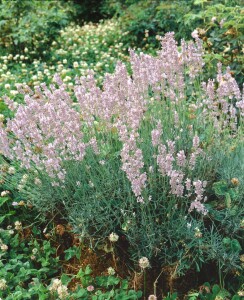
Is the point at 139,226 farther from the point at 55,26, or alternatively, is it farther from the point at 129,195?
the point at 55,26

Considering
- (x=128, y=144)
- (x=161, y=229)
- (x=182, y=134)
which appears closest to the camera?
(x=128, y=144)

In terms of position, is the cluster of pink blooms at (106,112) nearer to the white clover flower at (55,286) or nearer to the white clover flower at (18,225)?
the white clover flower at (18,225)

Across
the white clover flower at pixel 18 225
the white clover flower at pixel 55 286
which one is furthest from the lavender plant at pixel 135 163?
the white clover flower at pixel 55 286

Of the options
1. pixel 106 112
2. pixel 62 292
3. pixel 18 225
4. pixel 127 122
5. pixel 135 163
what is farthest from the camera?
pixel 18 225

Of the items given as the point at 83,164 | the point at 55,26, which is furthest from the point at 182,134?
the point at 55,26

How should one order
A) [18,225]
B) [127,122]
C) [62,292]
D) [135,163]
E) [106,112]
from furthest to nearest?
1. [18,225]
2. [127,122]
3. [106,112]
4. [62,292]
5. [135,163]

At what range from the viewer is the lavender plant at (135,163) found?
7.23 ft

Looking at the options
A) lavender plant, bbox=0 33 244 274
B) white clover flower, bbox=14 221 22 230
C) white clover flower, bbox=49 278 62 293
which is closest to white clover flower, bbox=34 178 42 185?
lavender plant, bbox=0 33 244 274

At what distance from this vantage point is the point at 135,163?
198 cm

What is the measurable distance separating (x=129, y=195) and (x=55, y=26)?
14.6 ft

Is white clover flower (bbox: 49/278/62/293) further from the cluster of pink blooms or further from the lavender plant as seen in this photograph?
the cluster of pink blooms

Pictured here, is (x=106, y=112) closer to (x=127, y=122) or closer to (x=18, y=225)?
(x=127, y=122)

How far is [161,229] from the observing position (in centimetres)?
227

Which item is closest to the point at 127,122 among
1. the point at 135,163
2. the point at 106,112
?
the point at 106,112
